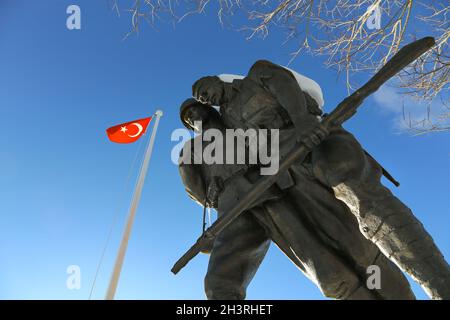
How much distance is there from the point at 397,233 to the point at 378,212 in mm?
172

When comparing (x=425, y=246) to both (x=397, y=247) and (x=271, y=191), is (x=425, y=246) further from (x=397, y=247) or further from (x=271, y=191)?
(x=271, y=191)

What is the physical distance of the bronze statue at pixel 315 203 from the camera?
273 centimetres

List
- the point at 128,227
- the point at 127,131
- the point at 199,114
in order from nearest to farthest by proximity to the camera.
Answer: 1. the point at 199,114
2. the point at 128,227
3. the point at 127,131

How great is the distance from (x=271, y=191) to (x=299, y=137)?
0.60 metres

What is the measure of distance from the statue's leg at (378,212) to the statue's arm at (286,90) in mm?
260

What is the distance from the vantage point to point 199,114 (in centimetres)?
389

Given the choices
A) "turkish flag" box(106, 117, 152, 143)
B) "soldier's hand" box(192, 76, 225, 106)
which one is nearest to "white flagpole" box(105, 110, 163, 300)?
"turkish flag" box(106, 117, 152, 143)

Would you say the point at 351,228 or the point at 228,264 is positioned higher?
the point at 351,228

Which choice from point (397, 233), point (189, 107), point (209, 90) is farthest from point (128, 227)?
point (397, 233)

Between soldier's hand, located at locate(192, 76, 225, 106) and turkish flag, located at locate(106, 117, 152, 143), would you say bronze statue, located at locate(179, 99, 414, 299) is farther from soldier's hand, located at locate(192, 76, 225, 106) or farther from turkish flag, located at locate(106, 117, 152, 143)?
turkish flag, located at locate(106, 117, 152, 143)

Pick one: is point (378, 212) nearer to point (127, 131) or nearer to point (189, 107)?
point (189, 107)

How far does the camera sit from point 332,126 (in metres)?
3.01

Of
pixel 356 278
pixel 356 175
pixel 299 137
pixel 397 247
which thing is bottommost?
pixel 356 278
